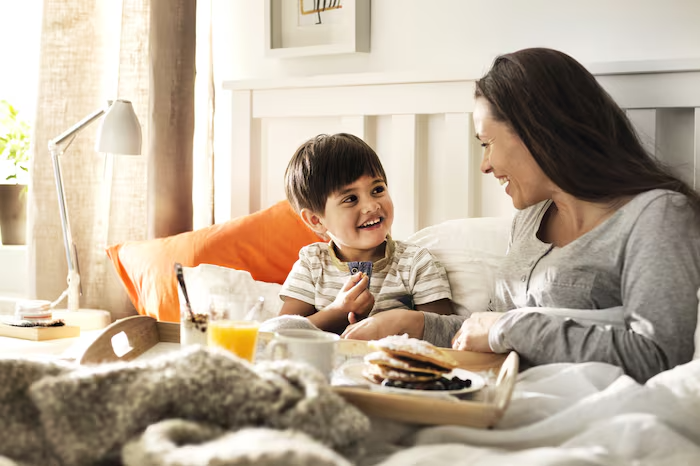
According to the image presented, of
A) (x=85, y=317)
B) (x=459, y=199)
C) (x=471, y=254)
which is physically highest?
(x=459, y=199)

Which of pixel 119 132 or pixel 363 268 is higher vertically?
pixel 119 132

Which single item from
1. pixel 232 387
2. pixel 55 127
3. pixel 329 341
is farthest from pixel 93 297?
pixel 232 387

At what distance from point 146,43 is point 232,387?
1721 millimetres

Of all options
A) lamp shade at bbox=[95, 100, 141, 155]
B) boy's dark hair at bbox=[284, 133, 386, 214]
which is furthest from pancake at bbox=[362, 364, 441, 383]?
lamp shade at bbox=[95, 100, 141, 155]

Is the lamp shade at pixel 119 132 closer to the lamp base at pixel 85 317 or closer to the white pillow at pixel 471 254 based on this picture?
the lamp base at pixel 85 317

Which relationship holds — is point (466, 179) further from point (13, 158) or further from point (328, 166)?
point (13, 158)

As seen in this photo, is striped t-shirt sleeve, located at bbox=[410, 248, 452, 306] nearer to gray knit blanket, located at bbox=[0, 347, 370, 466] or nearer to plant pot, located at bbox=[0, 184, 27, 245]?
gray knit blanket, located at bbox=[0, 347, 370, 466]

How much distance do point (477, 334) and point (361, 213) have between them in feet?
1.54

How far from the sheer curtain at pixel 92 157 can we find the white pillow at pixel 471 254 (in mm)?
868

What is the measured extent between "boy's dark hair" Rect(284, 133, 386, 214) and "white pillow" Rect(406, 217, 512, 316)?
0.20 metres

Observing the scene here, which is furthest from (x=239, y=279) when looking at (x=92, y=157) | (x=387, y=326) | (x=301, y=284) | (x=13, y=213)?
(x=13, y=213)

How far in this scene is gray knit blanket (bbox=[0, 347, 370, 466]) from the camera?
795 millimetres

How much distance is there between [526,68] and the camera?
142 centimetres

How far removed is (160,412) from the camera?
81cm
